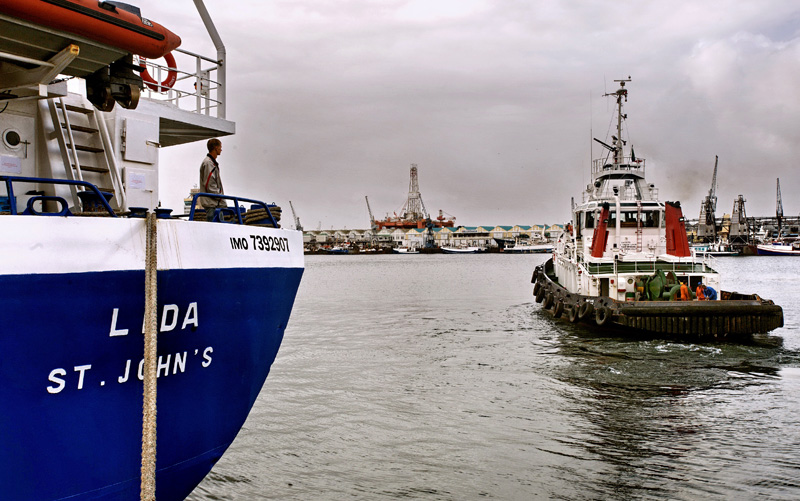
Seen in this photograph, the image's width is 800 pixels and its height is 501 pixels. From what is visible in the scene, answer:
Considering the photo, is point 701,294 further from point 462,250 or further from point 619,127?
point 462,250

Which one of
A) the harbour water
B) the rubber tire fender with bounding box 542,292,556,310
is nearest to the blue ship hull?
the harbour water

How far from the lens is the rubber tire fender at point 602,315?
18641 millimetres

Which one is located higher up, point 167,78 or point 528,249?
point 167,78

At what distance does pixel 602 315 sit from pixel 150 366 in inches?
642

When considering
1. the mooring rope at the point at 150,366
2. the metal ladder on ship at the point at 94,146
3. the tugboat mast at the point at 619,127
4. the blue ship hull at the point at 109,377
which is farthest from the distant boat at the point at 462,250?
the mooring rope at the point at 150,366

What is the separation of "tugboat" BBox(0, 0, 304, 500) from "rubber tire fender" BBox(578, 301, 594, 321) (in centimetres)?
1480

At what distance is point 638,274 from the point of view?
771 inches

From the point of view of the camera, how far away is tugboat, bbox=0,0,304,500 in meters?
4.44

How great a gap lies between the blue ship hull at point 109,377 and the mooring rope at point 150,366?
4.8 inches

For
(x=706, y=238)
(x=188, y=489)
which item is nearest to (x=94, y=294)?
(x=188, y=489)

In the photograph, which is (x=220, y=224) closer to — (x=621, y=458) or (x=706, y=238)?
(x=621, y=458)

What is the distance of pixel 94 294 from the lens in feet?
Result: 15.3

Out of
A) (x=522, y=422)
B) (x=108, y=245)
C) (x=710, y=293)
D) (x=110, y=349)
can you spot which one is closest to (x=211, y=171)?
(x=108, y=245)

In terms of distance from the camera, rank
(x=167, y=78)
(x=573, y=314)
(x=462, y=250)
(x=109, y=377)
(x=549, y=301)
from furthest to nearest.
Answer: (x=462, y=250) → (x=549, y=301) → (x=573, y=314) → (x=167, y=78) → (x=109, y=377)
